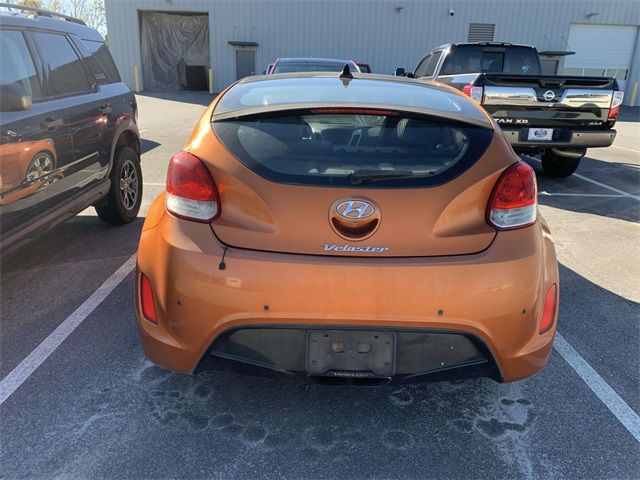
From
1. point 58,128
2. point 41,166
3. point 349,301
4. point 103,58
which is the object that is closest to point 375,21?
point 103,58

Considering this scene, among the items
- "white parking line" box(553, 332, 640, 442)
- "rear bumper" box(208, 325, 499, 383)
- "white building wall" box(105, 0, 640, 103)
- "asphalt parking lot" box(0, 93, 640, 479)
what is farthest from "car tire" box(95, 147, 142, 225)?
"white building wall" box(105, 0, 640, 103)

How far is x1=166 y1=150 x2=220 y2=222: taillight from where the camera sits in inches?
86.4

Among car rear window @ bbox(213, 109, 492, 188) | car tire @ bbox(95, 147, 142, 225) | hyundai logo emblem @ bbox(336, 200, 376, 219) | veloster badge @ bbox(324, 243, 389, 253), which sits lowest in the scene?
car tire @ bbox(95, 147, 142, 225)

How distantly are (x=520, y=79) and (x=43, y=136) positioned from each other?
574cm

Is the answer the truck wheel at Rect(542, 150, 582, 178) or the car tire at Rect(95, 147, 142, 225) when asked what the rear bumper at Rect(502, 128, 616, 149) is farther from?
the car tire at Rect(95, 147, 142, 225)

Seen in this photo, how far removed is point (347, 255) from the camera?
2119 millimetres

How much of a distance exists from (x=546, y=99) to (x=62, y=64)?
5.71 m

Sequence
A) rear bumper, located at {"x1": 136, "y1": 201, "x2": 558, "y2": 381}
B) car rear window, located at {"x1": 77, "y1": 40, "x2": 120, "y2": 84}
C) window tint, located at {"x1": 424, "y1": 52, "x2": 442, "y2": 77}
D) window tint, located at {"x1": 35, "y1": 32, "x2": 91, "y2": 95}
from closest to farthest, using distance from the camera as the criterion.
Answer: rear bumper, located at {"x1": 136, "y1": 201, "x2": 558, "y2": 381}
window tint, located at {"x1": 35, "y1": 32, "x2": 91, "y2": 95}
car rear window, located at {"x1": 77, "y1": 40, "x2": 120, "y2": 84}
window tint, located at {"x1": 424, "y1": 52, "x2": 442, "y2": 77}

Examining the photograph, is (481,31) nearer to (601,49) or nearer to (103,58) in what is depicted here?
(601,49)

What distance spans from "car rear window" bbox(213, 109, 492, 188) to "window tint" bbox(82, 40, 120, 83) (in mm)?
3374

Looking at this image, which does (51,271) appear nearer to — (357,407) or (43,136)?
(43,136)

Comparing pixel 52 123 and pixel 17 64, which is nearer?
pixel 17 64

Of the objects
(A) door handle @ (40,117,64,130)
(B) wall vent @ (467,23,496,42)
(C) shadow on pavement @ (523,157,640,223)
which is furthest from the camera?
(B) wall vent @ (467,23,496,42)

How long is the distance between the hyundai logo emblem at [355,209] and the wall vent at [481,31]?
81.9 ft
